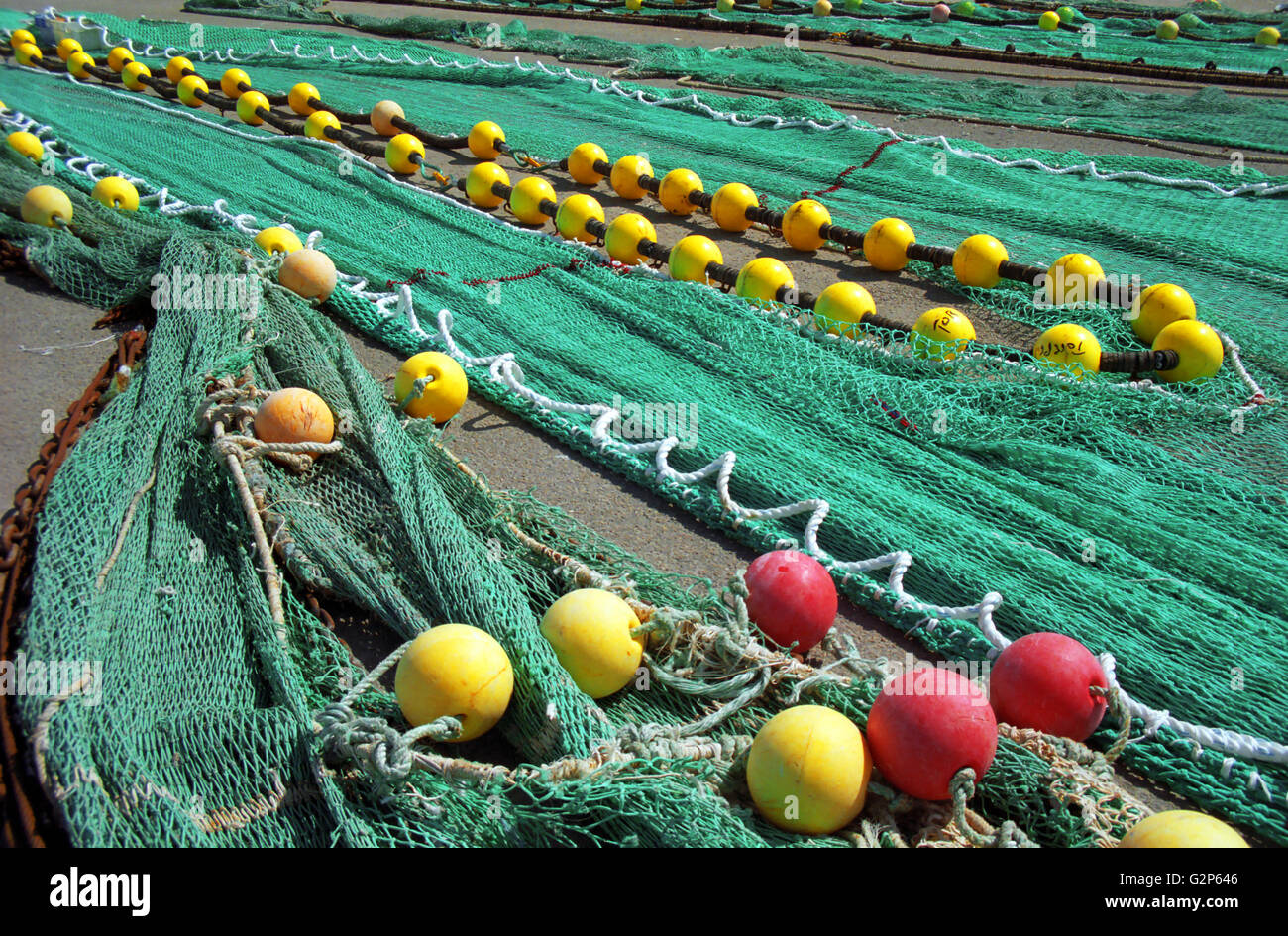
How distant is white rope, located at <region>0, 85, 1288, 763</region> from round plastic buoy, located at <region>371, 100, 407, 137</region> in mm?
2449

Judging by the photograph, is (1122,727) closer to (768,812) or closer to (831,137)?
(768,812)

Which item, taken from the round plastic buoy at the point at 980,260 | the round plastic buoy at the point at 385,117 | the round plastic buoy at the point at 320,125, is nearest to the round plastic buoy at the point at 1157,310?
the round plastic buoy at the point at 980,260

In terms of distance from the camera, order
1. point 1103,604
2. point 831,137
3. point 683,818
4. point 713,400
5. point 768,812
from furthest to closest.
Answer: point 831,137 < point 713,400 < point 1103,604 < point 768,812 < point 683,818

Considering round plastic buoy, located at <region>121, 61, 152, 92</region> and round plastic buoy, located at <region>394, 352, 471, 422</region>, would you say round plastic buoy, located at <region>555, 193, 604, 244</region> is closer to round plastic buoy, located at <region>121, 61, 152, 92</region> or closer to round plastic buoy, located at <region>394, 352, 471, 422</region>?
round plastic buoy, located at <region>394, 352, 471, 422</region>

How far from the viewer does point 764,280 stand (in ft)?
14.1

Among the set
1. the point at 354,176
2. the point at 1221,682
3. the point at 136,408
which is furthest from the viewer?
the point at 354,176

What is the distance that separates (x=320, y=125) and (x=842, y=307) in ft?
15.6

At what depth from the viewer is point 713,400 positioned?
3586 millimetres

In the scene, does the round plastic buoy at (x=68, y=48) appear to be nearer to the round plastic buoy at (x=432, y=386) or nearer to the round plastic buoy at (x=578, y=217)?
the round plastic buoy at (x=578, y=217)

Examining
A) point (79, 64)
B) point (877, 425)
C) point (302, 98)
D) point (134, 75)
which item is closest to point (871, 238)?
point (877, 425)

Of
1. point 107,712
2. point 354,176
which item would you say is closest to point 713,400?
point 107,712

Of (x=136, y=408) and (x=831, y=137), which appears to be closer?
(x=136, y=408)

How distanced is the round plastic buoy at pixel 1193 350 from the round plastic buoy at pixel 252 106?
21.7 ft

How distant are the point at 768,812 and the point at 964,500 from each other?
1.43m
